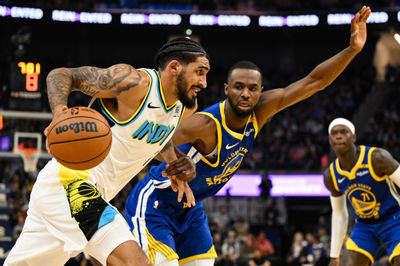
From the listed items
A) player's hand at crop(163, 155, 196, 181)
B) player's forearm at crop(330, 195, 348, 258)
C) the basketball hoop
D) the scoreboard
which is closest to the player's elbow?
player's hand at crop(163, 155, 196, 181)

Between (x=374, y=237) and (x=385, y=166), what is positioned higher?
(x=385, y=166)

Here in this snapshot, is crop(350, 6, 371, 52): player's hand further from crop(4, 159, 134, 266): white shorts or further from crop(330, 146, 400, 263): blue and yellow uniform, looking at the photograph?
crop(4, 159, 134, 266): white shorts

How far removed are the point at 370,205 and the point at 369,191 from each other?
155 millimetres

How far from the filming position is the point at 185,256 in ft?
15.5

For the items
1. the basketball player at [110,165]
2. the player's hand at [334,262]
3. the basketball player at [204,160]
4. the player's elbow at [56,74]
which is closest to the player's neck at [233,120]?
the basketball player at [204,160]

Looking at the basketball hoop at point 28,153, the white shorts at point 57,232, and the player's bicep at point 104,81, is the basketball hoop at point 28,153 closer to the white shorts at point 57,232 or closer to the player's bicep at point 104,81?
the white shorts at point 57,232

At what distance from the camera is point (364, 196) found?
20.6ft

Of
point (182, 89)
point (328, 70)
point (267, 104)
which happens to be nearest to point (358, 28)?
point (328, 70)

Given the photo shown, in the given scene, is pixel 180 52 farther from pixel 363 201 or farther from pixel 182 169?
pixel 363 201

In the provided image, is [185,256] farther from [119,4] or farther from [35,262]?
[119,4]

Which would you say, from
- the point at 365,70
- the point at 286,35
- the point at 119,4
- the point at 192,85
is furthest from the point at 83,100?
the point at 192,85

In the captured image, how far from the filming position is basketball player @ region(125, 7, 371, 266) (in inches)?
183

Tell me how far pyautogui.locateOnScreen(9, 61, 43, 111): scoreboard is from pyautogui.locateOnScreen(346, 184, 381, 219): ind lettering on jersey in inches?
276

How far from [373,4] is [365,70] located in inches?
104
